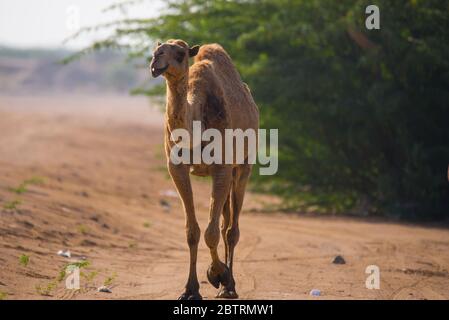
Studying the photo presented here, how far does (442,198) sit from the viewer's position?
15.1 meters

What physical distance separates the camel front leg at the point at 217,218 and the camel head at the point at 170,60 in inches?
45.3

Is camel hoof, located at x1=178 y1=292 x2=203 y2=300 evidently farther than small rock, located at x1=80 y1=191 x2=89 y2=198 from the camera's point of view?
No

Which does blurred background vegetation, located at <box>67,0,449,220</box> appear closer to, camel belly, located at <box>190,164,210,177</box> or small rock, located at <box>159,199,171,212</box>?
small rock, located at <box>159,199,171,212</box>

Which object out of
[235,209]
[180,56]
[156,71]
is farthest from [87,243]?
[156,71]

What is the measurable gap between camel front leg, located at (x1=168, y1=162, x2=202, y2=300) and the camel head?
97cm

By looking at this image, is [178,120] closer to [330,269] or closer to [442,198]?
[330,269]

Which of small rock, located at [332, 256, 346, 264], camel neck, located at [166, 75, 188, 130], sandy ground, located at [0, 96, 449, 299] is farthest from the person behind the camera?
small rock, located at [332, 256, 346, 264]

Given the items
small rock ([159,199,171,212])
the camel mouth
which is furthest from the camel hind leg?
small rock ([159,199,171,212])

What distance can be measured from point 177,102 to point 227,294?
A: 76.1 inches

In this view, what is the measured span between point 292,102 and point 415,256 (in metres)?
5.15

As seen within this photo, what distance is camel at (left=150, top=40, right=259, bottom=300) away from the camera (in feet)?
26.3

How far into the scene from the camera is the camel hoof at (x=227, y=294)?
857cm

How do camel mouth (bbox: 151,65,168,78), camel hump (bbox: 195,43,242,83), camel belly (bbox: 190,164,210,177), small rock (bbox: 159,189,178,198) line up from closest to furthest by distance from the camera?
1. camel mouth (bbox: 151,65,168,78)
2. camel belly (bbox: 190,164,210,177)
3. camel hump (bbox: 195,43,242,83)
4. small rock (bbox: 159,189,178,198)

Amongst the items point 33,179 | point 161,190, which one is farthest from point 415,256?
point 161,190
